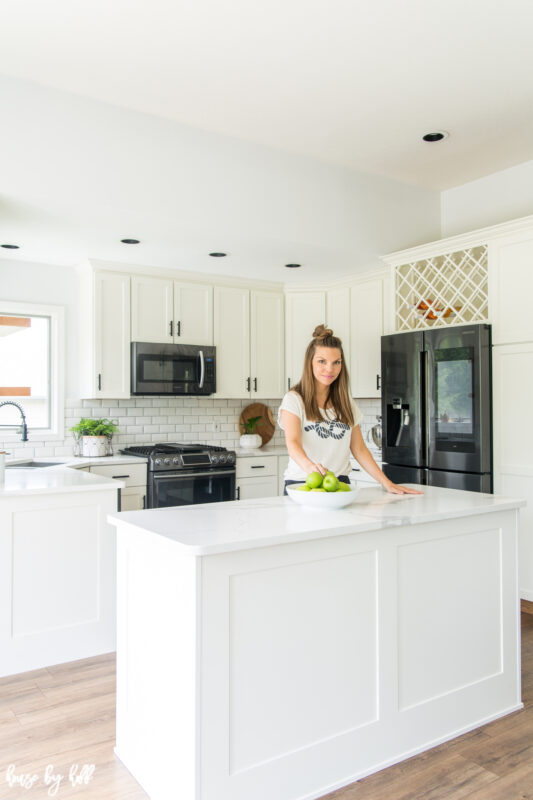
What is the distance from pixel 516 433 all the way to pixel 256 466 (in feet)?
7.11

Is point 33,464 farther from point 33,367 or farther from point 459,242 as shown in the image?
point 459,242

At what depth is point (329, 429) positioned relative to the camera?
9.44 feet

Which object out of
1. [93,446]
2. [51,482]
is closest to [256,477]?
[93,446]

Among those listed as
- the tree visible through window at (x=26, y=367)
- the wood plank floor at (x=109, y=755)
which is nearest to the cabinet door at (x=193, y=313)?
the tree visible through window at (x=26, y=367)

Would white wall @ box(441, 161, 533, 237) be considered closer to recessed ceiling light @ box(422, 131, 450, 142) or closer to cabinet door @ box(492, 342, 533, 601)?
recessed ceiling light @ box(422, 131, 450, 142)

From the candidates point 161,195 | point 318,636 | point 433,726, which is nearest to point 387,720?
point 433,726

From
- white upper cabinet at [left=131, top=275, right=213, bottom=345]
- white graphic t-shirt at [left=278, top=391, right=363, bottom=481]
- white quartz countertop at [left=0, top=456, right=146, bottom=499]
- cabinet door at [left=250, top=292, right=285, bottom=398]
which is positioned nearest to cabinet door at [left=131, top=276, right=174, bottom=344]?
white upper cabinet at [left=131, top=275, right=213, bottom=345]

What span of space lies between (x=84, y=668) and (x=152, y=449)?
210 centimetres

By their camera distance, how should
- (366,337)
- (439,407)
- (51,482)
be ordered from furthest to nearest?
(366,337) → (439,407) → (51,482)

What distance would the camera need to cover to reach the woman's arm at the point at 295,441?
8.66 feet

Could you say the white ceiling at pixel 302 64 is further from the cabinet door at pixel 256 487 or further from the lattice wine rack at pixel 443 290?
the cabinet door at pixel 256 487

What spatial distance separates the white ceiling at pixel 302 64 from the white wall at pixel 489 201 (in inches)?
11.7

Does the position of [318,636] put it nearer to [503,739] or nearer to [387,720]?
[387,720]

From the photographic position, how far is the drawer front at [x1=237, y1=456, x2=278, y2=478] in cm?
522
